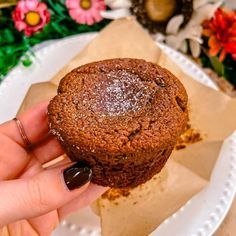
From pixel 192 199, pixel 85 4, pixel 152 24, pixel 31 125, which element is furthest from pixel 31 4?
pixel 192 199

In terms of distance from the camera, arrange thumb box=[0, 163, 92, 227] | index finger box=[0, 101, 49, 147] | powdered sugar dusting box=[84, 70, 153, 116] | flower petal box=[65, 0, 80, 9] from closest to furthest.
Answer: thumb box=[0, 163, 92, 227], powdered sugar dusting box=[84, 70, 153, 116], index finger box=[0, 101, 49, 147], flower petal box=[65, 0, 80, 9]

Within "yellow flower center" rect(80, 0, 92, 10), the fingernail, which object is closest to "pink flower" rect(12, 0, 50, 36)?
"yellow flower center" rect(80, 0, 92, 10)

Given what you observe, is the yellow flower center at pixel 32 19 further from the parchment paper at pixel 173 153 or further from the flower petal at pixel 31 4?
the parchment paper at pixel 173 153

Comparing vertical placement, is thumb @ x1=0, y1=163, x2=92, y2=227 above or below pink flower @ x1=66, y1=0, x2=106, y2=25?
below

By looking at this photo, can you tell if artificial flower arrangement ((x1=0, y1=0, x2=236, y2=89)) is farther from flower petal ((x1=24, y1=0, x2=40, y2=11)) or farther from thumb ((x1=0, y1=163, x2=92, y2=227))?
thumb ((x1=0, y1=163, x2=92, y2=227))

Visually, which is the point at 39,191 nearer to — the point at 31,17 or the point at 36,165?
the point at 36,165

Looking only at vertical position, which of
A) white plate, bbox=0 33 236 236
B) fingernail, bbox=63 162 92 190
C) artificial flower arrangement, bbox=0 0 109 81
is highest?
artificial flower arrangement, bbox=0 0 109 81

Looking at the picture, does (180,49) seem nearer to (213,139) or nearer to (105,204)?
(213,139)
